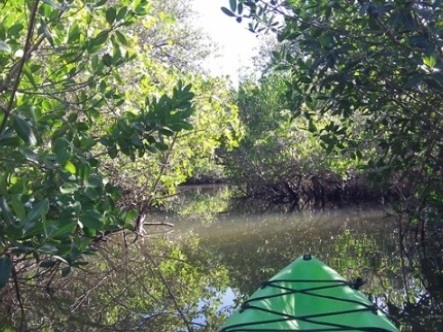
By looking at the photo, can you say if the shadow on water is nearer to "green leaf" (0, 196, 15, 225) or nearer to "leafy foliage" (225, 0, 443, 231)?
"leafy foliage" (225, 0, 443, 231)

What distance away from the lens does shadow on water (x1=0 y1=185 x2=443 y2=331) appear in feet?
17.1

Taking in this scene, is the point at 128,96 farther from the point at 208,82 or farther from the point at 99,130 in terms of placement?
the point at 208,82

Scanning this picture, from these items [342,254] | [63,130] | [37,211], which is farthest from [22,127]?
[342,254]

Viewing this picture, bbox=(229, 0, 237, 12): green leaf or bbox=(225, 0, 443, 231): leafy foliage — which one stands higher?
bbox=(229, 0, 237, 12): green leaf

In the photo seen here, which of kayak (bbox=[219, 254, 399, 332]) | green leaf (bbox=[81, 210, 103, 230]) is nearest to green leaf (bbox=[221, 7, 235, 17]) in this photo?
green leaf (bbox=[81, 210, 103, 230])

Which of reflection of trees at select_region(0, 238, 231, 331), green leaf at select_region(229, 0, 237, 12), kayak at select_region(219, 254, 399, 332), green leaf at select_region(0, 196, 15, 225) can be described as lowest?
reflection of trees at select_region(0, 238, 231, 331)

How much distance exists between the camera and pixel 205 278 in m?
6.91

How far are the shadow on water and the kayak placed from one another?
1490mm

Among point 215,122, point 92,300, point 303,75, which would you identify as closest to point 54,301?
point 92,300

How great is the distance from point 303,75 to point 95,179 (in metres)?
2.48

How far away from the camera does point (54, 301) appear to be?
599 centimetres

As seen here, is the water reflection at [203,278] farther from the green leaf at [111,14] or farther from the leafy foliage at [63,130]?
the green leaf at [111,14]

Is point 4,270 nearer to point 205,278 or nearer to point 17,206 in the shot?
point 17,206

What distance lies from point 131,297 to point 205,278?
101cm
